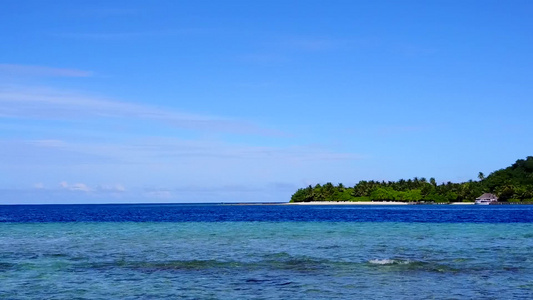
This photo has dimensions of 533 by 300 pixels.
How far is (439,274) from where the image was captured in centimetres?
3272

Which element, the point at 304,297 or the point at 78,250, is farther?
the point at 78,250

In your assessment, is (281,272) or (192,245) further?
(192,245)

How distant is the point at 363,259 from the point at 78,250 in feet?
79.8

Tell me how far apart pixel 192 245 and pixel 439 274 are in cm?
2715

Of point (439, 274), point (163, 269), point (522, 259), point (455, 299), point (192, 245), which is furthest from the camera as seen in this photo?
point (192, 245)

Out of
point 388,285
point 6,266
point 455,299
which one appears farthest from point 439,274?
point 6,266

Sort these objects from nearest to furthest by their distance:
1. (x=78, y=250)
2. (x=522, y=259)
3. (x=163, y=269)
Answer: (x=163, y=269) → (x=522, y=259) → (x=78, y=250)

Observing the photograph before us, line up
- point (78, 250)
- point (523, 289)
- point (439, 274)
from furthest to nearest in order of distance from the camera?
point (78, 250) < point (439, 274) < point (523, 289)

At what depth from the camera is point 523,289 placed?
27.6 metres

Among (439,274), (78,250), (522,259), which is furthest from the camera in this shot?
(78,250)

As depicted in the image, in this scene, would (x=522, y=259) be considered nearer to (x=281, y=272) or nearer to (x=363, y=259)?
(x=363, y=259)

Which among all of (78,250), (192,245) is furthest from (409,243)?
(78,250)

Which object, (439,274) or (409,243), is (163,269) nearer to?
(439,274)

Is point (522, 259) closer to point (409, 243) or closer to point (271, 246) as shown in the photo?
point (409, 243)
